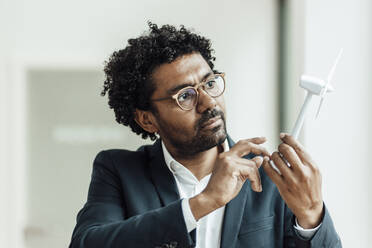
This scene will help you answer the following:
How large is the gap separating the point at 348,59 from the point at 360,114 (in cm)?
26

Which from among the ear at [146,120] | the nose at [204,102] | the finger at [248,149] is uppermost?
the nose at [204,102]

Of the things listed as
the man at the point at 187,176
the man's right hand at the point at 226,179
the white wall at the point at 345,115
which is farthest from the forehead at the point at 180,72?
the white wall at the point at 345,115

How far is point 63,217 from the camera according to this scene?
249 centimetres

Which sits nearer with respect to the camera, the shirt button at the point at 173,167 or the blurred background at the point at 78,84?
the shirt button at the point at 173,167

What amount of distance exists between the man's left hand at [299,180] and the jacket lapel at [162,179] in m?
0.26

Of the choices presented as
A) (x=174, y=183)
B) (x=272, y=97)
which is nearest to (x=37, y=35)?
(x=272, y=97)

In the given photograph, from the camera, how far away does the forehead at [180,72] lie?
1.09m

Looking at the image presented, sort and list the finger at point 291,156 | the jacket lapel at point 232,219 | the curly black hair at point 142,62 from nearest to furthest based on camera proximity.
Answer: the finger at point 291,156 < the jacket lapel at point 232,219 < the curly black hair at point 142,62

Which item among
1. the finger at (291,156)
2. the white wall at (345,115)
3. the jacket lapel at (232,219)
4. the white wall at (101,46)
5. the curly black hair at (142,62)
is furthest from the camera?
the white wall at (101,46)

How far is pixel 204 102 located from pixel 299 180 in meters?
0.27

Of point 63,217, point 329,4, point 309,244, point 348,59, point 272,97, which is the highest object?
point 329,4

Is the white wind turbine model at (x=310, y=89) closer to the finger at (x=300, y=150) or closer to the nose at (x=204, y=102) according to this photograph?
the finger at (x=300, y=150)

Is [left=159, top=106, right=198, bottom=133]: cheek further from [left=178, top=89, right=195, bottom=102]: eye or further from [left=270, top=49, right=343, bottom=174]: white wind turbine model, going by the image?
[left=270, top=49, right=343, bottom=174]: white wind turbine model

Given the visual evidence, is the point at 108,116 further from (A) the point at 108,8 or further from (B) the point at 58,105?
(A) the point at 108,8
